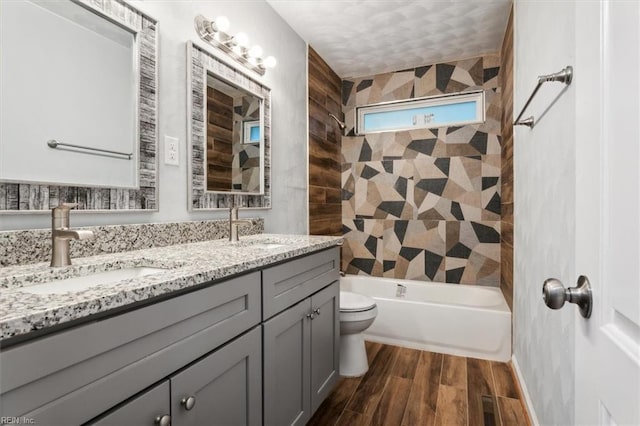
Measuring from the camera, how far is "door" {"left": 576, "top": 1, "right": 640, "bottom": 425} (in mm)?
455

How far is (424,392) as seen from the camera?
6.57 ft

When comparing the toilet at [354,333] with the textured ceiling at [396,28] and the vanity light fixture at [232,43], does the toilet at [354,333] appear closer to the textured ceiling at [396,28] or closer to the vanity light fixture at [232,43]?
the vanity light fixture at [232,43]

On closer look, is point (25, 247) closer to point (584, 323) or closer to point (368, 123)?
point (584, 323)

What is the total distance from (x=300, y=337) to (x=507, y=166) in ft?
6.82

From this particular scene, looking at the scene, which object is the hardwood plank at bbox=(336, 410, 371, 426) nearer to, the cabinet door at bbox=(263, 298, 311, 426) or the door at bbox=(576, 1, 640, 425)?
the cabinet door at bbox=(263, 298, 311, 426)

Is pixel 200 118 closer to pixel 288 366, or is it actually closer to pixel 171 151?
pixel 171 151

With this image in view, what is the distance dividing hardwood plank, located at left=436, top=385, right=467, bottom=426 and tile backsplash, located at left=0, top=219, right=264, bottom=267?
1.48 metres

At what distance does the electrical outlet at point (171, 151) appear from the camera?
1.52 m

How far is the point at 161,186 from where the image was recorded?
1.50 meters

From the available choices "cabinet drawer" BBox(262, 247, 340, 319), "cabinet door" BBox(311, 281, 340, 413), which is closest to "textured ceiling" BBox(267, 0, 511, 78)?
"cabinet drawer" BBox(262, 247, 340, 319)

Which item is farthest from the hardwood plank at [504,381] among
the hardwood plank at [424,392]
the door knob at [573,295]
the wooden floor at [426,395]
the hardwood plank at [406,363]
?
the door knob at [573,295]

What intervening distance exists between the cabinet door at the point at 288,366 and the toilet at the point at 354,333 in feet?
2.05

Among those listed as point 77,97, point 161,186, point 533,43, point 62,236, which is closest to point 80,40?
point 77,97

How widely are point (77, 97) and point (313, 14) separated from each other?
1743mm
